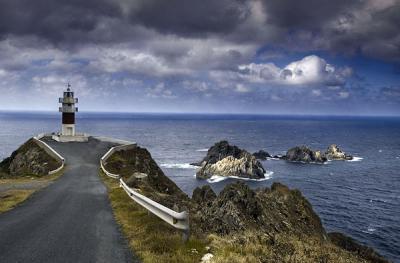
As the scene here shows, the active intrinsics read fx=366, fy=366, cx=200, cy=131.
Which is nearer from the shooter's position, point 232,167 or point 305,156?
point 232,167

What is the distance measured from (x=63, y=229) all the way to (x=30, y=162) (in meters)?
44.1

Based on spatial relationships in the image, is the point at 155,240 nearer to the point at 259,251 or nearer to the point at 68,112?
the point at 259,251

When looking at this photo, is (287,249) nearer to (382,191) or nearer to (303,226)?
(303,226)

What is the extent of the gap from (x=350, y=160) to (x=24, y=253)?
140599 mm

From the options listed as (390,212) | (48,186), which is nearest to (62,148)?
(48,186)

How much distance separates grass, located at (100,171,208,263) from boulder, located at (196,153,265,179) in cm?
8438

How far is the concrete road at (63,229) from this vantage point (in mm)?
10750

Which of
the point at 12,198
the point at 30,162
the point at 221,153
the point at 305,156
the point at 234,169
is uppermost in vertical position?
the point at 12,198

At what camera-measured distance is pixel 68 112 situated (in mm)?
73500

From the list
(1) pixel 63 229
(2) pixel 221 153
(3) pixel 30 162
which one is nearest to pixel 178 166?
(2) pixel 221 153

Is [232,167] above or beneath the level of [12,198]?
beneath

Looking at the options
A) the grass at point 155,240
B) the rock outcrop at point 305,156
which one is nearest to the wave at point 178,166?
the rock outcrop at point 305,156

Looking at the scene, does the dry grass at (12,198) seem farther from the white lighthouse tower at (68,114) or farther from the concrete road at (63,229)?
the white lighthouse tower at (68,114)

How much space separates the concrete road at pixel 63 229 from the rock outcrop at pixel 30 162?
20.4 metres
